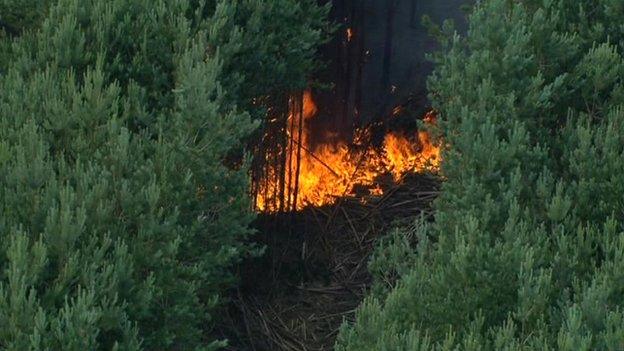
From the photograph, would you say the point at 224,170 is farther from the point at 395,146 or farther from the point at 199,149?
the point at 395,146

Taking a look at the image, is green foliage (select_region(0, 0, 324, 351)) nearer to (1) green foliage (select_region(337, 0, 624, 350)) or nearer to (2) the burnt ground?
(1) green foliage (select_region(337, 0, 624, 350))

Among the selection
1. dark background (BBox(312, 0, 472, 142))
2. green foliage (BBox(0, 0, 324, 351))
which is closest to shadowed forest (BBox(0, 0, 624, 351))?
green foliage (BBox(0, 0, 324, 351))

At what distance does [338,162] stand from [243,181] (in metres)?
3.27

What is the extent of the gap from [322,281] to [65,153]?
2585 mm

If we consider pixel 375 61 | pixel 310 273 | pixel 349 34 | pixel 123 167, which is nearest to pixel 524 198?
pixel 123 167

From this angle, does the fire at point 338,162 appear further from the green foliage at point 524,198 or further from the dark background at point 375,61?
the green foliage at point 524,198

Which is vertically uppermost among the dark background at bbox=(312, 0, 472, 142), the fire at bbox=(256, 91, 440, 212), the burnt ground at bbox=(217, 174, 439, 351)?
the dark background at bbox=(312, 0, 472, 142)

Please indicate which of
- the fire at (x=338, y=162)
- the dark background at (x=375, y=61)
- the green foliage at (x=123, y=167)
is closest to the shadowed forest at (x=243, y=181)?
the green foliage at (x=123, y=167)

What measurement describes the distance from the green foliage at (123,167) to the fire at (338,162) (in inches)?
60.5

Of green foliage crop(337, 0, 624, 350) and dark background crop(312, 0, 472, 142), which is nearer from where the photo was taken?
green foliage crop(337, 0, 624, 350)

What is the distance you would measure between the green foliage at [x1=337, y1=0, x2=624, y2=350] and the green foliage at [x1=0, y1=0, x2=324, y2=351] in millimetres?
681

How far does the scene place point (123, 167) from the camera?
13.7 ft

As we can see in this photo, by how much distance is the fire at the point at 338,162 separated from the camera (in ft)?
22.9

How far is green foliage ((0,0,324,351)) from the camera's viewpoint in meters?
3.61
